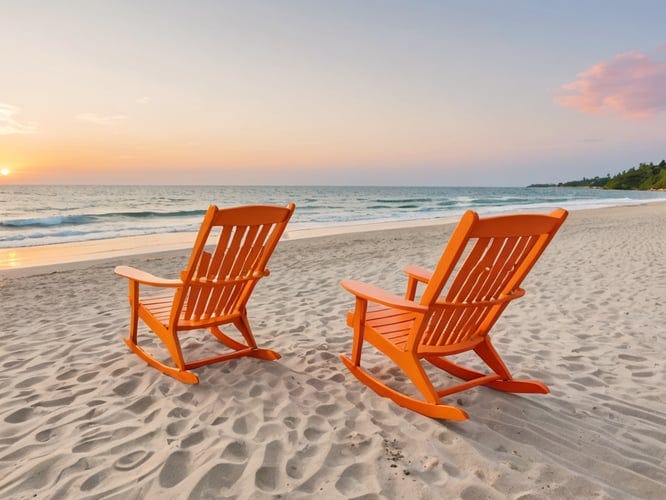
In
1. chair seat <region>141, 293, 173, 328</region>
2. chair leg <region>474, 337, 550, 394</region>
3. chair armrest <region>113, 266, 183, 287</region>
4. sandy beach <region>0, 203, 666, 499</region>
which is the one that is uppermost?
chair armrest <region>113, 266, 183, 287</region>

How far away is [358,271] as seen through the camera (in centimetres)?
706

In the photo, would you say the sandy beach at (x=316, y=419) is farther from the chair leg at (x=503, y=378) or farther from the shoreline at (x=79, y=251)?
the shoreline at (x=79, y=251)

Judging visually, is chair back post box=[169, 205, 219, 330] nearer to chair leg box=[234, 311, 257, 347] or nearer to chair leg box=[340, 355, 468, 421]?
chair leg box=[234, 311, 257, 347]

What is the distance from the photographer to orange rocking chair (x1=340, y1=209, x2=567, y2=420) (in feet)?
6.84

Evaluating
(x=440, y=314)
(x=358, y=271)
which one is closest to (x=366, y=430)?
(x=440, y=314)

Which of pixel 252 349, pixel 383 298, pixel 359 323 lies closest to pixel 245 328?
pixel 252 349

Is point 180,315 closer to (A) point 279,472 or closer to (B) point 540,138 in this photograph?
(A) point 279,472

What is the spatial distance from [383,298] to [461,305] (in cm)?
43

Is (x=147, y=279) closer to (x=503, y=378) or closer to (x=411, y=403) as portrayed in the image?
(x=411, y=403)

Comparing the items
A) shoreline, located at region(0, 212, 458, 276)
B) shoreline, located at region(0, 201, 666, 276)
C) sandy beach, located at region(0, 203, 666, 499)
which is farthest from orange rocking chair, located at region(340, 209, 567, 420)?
shoreline, located at region(0, 212, 458, 276)

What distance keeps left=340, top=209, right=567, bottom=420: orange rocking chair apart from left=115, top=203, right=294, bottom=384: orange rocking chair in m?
0.74

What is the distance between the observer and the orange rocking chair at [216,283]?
2.64m

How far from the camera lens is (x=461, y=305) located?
90.7 inches

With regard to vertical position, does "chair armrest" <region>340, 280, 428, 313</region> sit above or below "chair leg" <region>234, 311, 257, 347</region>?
above
